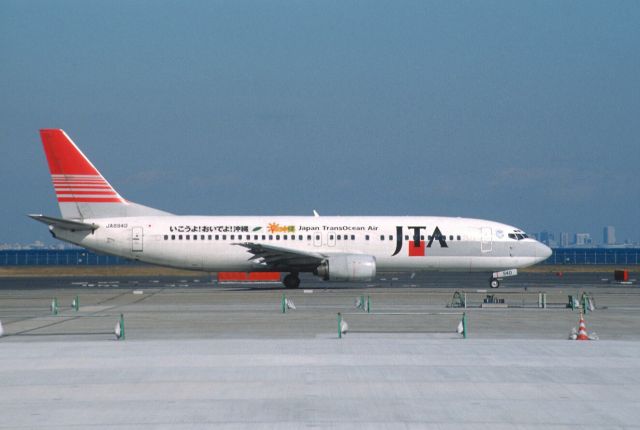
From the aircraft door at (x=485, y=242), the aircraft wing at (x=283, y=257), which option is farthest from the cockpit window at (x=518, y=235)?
the aircraft wing at (x=283, y=257)

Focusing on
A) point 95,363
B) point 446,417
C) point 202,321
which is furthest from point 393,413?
point 202,321

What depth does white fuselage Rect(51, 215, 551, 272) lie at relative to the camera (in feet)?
159

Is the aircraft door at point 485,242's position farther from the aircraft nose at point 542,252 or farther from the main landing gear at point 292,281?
the main landing gear at point 292,281

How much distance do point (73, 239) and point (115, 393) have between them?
3386 centimetres

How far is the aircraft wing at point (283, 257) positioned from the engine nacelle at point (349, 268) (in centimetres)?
130

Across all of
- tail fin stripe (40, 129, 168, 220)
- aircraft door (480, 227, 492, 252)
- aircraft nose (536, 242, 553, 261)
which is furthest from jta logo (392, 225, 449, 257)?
tail fin stripe (40, 129, 168, 220)

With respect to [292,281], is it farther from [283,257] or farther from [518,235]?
[518,235]

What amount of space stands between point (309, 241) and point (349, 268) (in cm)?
359

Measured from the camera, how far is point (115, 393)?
15.8 meters

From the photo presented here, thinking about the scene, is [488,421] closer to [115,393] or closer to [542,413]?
[542,413]

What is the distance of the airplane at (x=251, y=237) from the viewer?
159ft

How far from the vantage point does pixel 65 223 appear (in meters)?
47.3

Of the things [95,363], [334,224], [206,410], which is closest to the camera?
[206,410]

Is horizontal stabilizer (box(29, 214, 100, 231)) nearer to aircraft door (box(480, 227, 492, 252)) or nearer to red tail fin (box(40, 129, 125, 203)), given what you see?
red tail fin (box(40, 129, 125, 203))
